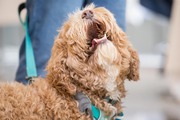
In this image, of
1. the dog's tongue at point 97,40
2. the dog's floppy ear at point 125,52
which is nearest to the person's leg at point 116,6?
the dog's floppy ear at point 125,52

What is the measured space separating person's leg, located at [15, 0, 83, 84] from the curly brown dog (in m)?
0.37

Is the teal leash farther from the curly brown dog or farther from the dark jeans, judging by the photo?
the curly brown dog

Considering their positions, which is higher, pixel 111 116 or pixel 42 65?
pixel 42 65

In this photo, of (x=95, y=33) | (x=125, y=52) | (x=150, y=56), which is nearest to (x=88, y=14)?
(x=95, y=33)

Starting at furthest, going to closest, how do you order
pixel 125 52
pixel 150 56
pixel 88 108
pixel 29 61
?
pixel 150 56, pixel 29 61, pixel 125 52, pixel 88 108

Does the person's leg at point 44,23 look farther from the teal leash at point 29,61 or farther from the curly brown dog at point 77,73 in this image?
the curly brown dog at point 77,73

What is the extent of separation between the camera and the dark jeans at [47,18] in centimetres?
220

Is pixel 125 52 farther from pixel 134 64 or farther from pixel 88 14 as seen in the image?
pixel 88 14

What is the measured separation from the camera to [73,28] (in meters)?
1.78

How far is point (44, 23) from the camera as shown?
225cm

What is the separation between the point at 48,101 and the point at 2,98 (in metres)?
0.17

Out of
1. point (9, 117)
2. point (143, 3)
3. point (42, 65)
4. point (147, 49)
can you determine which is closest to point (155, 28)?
point (147, 49)

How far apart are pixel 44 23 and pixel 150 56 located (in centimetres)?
799

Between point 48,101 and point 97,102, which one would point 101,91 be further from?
point 48,101
